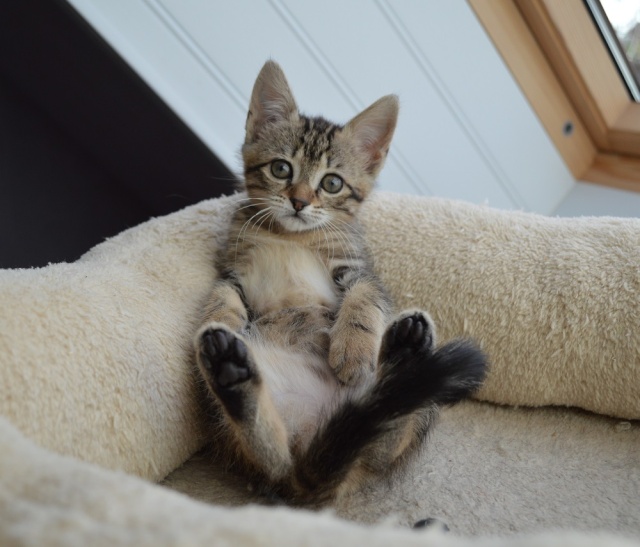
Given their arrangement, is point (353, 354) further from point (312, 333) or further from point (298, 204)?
point (298, 204)

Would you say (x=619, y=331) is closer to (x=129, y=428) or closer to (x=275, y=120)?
(x=275, y=120)

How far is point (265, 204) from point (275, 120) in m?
0.26

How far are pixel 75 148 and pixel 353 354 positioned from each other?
1.51m

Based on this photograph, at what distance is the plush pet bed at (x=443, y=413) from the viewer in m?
0.63

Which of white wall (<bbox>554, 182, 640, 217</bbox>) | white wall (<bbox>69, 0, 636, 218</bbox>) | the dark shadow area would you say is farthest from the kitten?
white wall (<bbox>554, 182, 640, 217</bbox>)

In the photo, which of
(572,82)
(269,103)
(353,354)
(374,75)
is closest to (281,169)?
(269,103)

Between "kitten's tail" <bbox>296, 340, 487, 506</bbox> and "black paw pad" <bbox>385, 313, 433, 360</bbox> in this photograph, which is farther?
"black paw pad" <bbox>385, 313, 433, 360</bbox>

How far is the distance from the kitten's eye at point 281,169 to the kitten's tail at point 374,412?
0.59 meters

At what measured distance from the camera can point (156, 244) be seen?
146 cm

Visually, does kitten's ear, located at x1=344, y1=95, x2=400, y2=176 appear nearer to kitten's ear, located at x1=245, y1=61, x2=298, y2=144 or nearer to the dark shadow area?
kitten's ear, located at x1=245, y1=61, x2=298, y2=144

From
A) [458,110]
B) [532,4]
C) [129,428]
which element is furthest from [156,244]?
[532,4]

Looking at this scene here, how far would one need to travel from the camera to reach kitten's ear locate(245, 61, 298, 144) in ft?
4.86

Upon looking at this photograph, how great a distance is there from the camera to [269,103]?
5.00ft

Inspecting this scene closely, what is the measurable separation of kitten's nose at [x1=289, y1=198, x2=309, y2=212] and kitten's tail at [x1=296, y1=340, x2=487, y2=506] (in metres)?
0.47
